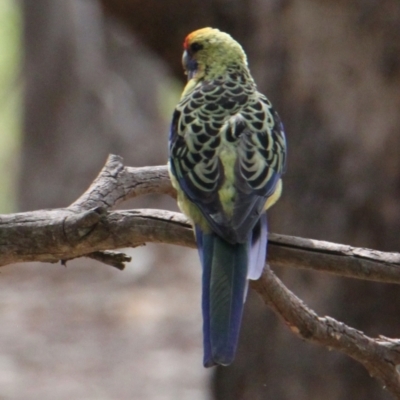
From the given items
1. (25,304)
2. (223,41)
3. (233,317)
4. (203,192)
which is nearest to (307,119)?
(223,41)

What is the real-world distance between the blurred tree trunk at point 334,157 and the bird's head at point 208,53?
1424 mm

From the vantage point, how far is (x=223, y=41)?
12.2ft

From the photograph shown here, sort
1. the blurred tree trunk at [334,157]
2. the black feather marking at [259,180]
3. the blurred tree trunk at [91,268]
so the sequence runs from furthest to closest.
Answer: the blurred tree trunk at [91,268]
the blurred tree trunk at [334,157]
the black feather marking at [259,180]

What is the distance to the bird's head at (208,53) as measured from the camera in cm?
366

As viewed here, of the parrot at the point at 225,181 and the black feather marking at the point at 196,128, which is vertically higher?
the black feather marking at the point at 196,128

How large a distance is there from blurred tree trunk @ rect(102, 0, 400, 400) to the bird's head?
142cm

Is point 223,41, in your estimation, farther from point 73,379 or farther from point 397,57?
point 73,379

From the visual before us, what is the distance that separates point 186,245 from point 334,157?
2303 millimetres

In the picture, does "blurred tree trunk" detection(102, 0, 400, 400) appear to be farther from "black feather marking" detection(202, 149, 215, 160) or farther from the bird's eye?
"black feather marking" detection(202, 149, 215, 160)

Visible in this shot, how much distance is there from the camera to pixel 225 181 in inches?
113

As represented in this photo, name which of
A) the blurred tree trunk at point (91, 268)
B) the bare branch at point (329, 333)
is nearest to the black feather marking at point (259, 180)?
the bare branch at point (329, 333)

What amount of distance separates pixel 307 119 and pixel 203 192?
233cm

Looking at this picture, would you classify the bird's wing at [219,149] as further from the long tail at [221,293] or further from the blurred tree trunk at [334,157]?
the blurred tree trunk at [334,157]

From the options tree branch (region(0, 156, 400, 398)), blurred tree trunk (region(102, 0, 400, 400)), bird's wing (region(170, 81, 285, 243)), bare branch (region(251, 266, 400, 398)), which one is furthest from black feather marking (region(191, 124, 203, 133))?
blurred tree trunk (region(102, 0, 400, 400))
